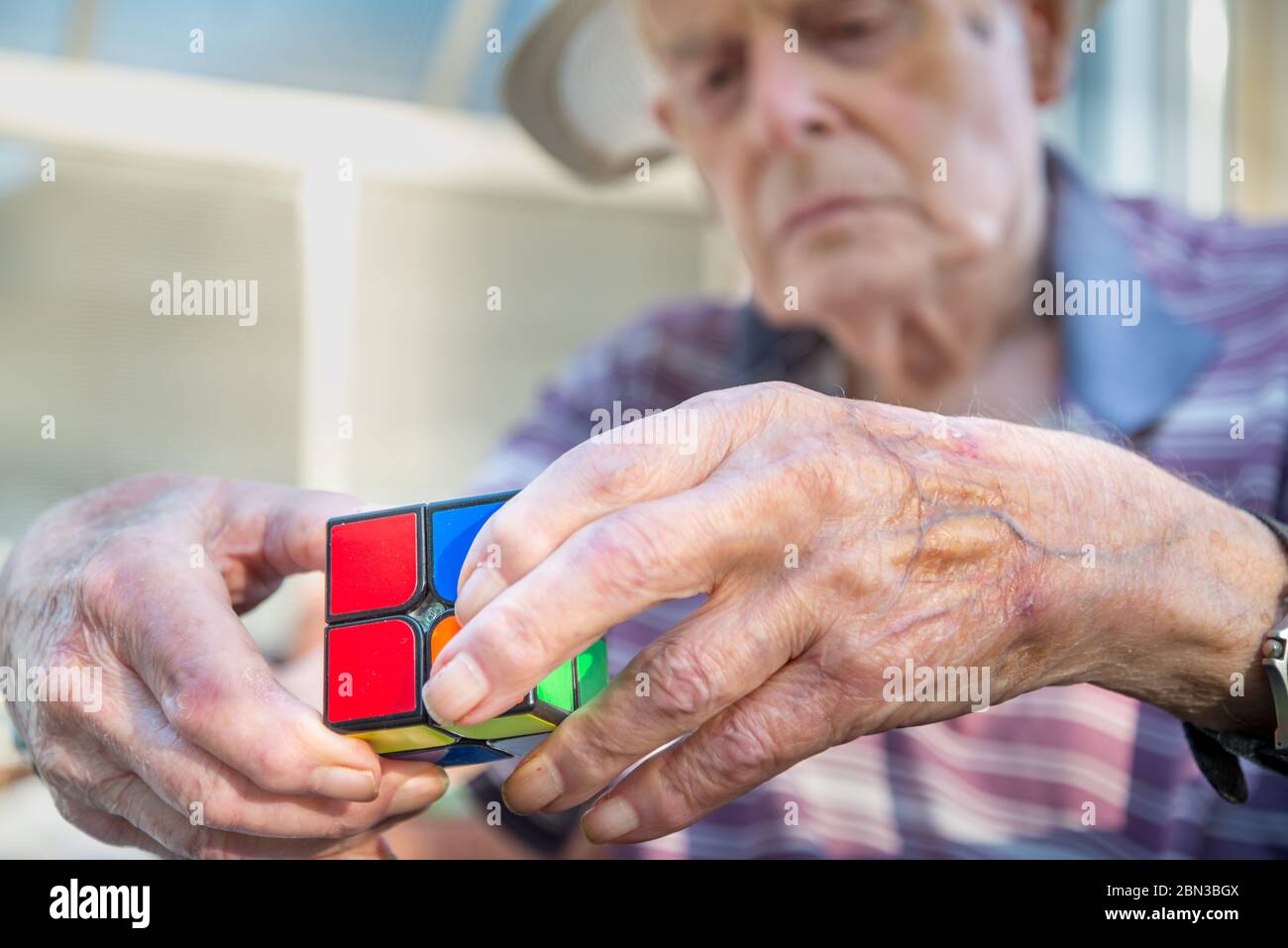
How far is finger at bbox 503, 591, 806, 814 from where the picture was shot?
1.73ft

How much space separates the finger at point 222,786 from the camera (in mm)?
579

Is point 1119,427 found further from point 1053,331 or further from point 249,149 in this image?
point 249,149

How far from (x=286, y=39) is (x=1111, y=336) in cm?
233

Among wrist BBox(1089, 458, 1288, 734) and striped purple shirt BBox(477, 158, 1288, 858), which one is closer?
wrist BBox(1089, 458, 1288, 734)

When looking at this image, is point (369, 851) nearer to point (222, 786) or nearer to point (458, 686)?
point (222, 786)

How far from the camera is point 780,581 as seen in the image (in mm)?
536

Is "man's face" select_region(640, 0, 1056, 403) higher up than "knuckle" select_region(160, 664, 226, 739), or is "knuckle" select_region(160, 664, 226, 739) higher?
"man's face" select_region(640, 0, 1056, 403)

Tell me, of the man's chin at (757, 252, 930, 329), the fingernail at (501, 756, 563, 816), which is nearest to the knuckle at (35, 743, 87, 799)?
the fingernail at (501, 756, 563, 816)

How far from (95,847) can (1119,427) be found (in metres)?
0.93

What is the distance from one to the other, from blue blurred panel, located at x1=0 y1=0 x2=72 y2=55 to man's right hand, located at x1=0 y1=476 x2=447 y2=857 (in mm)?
2487

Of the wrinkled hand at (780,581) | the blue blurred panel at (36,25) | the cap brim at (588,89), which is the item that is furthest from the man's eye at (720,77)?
the blue blurred panel at (36,25)

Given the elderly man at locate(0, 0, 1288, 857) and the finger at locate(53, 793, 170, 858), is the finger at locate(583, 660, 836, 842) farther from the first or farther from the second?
the finger at locate(53, 793, 170, 858)

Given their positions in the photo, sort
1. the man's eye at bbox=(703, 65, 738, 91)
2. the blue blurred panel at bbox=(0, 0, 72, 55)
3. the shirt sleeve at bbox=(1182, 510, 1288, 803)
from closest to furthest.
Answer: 1. the shirt sleeve at bbox=(1182, 510, 1288, 803)
2. the man's eye at bbox=(703, 65, 738, 91)
3. the blue blurred panel at bbox=(0, 0, 72, 55)
